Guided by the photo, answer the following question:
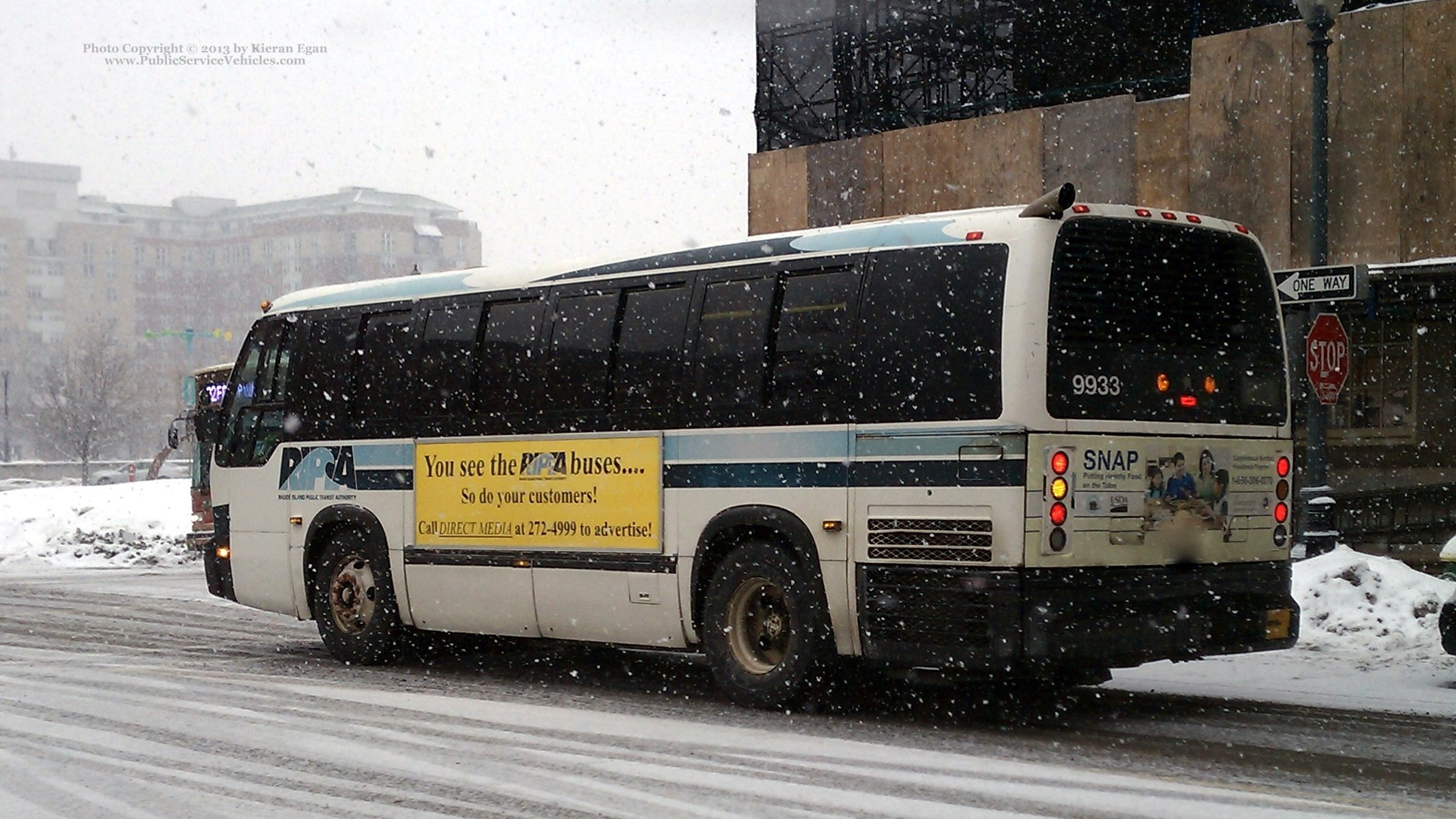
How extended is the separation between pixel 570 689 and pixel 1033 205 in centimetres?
499

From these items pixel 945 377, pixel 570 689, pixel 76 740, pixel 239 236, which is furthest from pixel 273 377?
pixel 239 236

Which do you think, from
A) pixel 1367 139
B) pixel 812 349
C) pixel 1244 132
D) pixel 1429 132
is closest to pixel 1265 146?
pixel 1244 132

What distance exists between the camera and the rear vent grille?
30.7 feet

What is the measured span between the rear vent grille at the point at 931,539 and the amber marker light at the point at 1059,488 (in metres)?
0.39

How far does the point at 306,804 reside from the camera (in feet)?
24.8

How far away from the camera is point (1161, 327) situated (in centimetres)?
1005

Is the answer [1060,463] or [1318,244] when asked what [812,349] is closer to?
[1060,463]

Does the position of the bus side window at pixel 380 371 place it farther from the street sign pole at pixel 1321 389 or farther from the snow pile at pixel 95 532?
the snow pile at pixel 95 532

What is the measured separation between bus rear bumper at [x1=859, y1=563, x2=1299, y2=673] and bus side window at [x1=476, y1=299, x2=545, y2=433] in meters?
3.40

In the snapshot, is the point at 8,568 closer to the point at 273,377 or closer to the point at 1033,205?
the point at 273,377

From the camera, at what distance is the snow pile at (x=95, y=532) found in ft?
99.2

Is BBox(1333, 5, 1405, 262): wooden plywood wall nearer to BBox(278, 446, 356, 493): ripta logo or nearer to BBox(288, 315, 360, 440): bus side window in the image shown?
BBox(288, 315, 360, 440): bus side window

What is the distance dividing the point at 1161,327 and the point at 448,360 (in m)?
5.50

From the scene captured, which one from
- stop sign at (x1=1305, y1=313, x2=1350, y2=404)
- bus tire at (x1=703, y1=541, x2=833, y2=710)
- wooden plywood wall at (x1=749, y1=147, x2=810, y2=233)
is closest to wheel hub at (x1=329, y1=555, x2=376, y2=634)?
bus tire at (x1=703, y1=541, x2=833, y2=710)
